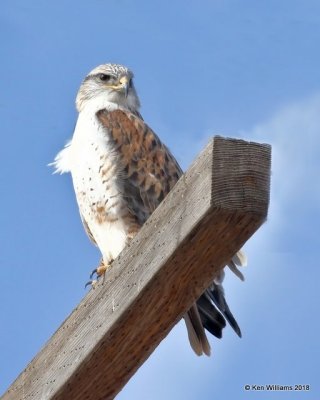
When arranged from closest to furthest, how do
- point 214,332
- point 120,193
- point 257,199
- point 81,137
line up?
point 257,199, point 214,332, point 120,193, point 81,137

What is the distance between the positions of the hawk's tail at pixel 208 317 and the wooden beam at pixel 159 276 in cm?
137

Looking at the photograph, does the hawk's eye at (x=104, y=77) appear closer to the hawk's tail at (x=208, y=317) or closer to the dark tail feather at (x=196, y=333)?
the hawk's tail at (x=208, y=317)

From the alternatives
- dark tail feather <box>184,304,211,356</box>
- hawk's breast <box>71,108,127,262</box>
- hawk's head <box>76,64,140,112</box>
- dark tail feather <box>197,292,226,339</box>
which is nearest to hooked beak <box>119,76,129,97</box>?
hawk's head <box>76,64,140,112</box>

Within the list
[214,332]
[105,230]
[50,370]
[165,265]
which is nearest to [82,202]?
[105,230]

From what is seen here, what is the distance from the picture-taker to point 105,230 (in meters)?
6.19

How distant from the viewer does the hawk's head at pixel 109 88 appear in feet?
25.1

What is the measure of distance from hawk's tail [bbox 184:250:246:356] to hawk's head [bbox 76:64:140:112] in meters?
2.62

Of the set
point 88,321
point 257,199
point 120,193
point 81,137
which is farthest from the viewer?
point 81,137

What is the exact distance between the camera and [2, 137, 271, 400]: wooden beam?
8.99 ft

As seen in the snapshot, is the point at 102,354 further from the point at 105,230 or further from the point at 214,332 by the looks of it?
the point at 105,230

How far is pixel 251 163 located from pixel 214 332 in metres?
2.27

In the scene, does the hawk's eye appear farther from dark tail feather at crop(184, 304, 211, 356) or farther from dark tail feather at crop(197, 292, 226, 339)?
dark tail feather at crop(184, 304, 211, 356)

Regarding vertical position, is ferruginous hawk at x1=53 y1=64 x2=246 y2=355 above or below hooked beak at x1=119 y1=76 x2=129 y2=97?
below

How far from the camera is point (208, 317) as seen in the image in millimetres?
4984
